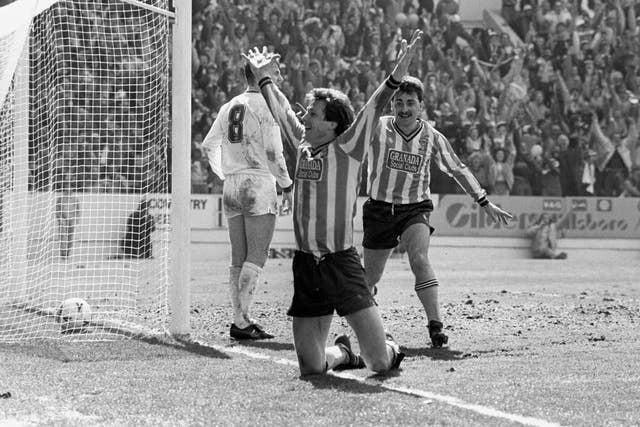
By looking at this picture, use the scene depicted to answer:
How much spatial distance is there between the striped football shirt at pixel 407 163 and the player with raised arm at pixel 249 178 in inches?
31.0

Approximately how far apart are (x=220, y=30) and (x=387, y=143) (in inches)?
682

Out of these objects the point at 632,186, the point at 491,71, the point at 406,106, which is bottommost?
the point at 632,186

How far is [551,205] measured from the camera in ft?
76.7

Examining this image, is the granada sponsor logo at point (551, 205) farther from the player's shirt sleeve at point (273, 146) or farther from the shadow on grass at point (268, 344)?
the shadow on grass at point (268, 344)

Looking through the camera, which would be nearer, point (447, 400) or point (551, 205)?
point (447, 400)

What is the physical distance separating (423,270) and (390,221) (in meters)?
0.51

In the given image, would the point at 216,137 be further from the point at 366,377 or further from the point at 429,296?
the point at 366,377

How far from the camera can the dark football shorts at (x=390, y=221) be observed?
8570mm

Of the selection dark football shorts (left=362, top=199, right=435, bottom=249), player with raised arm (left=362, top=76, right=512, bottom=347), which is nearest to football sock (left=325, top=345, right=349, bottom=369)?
player with raised arm (left=362, top=76, right=512, bottom=347)

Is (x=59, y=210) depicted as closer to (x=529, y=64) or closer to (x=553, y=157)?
(x=553, y=157)

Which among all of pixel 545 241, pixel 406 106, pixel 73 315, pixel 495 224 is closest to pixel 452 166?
pixel 406 106

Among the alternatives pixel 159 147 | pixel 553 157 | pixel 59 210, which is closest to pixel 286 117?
pixel 159 147

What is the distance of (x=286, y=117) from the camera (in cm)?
654

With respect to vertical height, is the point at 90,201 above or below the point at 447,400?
above
